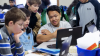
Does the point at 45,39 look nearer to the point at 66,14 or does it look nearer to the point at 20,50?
the point at 20,50

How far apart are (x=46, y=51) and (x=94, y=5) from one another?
1.73 m

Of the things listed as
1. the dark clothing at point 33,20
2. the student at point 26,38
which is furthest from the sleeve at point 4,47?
the dark clothing at point 33,20

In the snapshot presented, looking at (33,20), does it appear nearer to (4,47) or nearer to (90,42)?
(4,47)

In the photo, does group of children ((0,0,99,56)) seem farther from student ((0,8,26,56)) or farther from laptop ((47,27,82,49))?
laptop ((47,27,82,49))

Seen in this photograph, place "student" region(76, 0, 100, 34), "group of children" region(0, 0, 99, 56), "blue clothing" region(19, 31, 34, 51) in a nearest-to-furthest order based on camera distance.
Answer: "group of children" region(0, 0, 99, 56), "blue clothing" region(19, 31, 34, 51), "student" region(76, 0, 100, 34)

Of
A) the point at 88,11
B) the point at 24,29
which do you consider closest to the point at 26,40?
the point at 24,29

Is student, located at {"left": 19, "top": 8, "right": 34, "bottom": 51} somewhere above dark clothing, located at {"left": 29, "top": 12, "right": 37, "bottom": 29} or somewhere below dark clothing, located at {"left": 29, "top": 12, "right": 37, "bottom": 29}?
below

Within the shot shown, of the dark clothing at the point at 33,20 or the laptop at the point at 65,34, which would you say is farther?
Result: the dark clothing at the point at 33,20

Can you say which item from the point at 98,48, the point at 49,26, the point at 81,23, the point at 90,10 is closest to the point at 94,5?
the point at 90,10

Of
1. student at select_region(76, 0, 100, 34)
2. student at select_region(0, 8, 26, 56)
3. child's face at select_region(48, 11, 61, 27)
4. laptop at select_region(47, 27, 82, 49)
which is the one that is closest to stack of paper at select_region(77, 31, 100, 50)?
laptop at select_region(47, 27, 82, 49)

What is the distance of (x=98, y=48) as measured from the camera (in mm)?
925

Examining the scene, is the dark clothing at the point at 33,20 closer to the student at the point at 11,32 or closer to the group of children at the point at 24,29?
the group of children at the point at 24,29

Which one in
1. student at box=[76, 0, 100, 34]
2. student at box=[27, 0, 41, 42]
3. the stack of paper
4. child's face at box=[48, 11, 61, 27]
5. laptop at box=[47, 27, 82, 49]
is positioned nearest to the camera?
the stack of paper

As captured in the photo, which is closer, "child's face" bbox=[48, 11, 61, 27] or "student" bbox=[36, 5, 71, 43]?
"student" bbox=[36, 5, 71, 43]
